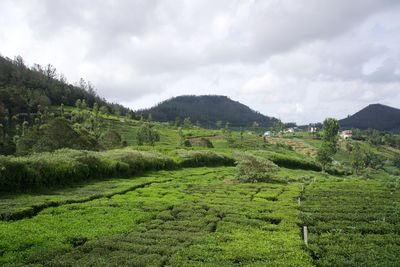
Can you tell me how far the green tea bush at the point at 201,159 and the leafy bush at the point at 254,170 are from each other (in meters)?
21.4

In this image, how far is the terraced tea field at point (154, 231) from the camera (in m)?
18.9

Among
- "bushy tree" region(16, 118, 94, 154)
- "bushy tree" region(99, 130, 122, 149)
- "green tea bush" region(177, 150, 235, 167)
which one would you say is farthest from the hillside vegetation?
"bushy tree" region(99, 130, 122, 149)

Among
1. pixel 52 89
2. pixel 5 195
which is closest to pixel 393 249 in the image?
pixel 5 195

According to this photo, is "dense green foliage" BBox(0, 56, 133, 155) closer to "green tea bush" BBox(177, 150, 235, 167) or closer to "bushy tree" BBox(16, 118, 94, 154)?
"bushy tree" BBox(16, 118, 94, 154)

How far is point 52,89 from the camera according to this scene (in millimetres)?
180750

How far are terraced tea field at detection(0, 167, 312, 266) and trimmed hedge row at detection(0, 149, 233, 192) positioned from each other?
282cm

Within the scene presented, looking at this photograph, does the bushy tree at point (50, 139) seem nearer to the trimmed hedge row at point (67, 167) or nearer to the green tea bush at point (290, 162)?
the trimmed hedge row at point (67, 167)

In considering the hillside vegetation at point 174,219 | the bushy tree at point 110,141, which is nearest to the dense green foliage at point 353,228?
the hillside vegetation at point 174,219

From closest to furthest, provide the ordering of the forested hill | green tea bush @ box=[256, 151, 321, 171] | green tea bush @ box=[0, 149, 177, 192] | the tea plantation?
the tea plantation → green tea bush @ box=[0, 149, 177, 192] → green tea bush @ box=[256, 151, 321, 171] → the forested hill

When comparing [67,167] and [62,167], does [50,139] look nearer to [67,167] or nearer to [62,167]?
[67,167]

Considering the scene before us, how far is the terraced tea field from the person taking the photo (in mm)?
18875

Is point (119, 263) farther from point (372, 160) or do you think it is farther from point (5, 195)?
point (372, 160)

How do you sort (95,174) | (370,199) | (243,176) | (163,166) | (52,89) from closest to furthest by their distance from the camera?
1. (370,199)
2. (95,174)
3. (243,176)
4. (163,166)
5. (52,89)

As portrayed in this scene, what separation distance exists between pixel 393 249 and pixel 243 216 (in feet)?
36.4
